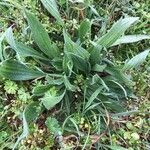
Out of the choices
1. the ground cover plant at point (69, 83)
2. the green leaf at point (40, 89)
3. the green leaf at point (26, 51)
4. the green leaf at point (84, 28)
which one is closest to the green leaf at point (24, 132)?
the ground cover plant at point (69, 83)

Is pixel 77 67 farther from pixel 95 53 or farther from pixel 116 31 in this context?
pixel 116 31

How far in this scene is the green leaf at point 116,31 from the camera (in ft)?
8.60

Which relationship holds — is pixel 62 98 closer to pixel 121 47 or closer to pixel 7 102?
pixel 7 102

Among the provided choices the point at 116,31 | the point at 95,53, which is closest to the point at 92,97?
the point at 95,53

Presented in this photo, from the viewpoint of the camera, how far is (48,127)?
256cm

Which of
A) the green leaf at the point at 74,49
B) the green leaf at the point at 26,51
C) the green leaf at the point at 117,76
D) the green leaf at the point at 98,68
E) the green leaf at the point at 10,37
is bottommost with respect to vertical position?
the green leaf at the point at 117,76

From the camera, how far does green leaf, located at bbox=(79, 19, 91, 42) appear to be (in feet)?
8.69

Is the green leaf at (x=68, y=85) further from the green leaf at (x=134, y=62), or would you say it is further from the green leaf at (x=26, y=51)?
the green leaf at (x=134, y=62)

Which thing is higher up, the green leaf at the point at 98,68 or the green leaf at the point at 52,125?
the green leaf at the point at 98,68

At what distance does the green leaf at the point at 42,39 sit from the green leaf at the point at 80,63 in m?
0.14

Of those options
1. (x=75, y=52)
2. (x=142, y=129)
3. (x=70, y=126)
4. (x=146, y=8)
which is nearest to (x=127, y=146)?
(x=142, y=129)

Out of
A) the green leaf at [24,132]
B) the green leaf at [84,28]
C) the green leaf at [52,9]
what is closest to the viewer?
the green leaf at [24,132]

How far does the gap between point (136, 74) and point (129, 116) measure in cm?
29

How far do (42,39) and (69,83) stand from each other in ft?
1.10
